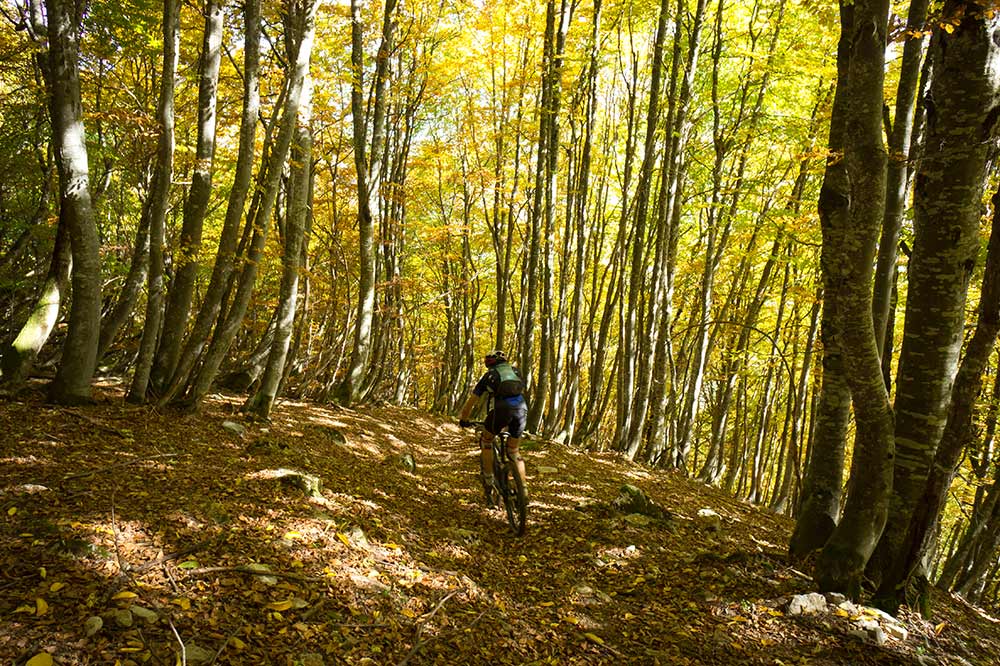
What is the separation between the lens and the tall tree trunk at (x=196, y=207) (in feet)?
23.6

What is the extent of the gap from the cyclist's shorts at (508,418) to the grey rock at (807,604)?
3053 mm

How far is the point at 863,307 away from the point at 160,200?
7.78 meters

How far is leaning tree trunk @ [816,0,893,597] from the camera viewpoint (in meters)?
4.05

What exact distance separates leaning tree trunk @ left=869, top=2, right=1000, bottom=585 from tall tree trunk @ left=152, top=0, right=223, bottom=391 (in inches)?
302

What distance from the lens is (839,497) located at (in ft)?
17.2

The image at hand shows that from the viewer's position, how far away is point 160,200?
7.16 metres

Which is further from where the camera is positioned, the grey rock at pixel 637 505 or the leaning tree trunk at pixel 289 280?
the leaning tree trunk at pixel 289 280

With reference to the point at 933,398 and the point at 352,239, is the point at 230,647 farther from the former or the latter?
the point at 352,239

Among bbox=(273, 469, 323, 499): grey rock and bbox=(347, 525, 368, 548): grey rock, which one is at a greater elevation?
bbox=(273, 469, 323, 499): grey rock

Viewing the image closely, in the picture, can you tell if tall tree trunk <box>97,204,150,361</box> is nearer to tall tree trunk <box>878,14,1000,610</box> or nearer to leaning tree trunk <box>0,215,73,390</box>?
leaning tree trunk <box>0,215,73,390</box>

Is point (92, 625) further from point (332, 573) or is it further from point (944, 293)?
point (944, 293)

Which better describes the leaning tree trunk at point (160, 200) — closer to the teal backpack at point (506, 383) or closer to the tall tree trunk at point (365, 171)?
the tall tree trunk at point (365, 171)

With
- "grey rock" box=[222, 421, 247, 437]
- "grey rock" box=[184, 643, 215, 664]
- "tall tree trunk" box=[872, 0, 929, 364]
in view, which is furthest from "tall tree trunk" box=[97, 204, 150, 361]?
"tall tree trunk" box=[872, 0, 929, 364]

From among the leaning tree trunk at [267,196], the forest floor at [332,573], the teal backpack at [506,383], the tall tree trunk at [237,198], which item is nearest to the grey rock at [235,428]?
the forest floor at [332,573]
